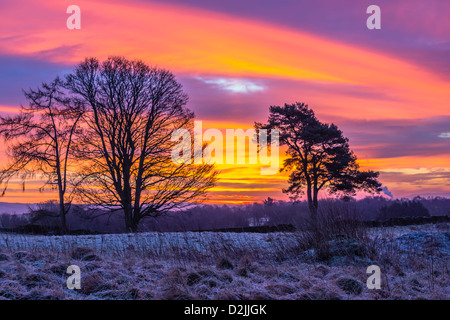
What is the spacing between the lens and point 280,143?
115ft

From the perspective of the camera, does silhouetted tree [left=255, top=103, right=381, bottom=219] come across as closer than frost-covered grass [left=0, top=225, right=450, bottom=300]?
No

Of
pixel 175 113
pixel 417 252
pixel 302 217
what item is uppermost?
pixel 175 113

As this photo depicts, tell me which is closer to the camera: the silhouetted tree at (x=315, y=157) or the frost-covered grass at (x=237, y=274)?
the frost-covered grass at (x=237, y=274)

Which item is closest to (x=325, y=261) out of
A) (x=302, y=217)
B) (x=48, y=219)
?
(x=302, y=217)

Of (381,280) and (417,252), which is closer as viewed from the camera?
(381,280)

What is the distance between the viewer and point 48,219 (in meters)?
25.1

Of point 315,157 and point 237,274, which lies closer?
point 237,274

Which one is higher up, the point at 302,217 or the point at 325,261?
the point at 302,217

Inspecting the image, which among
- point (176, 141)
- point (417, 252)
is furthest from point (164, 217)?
point (417, 252)
